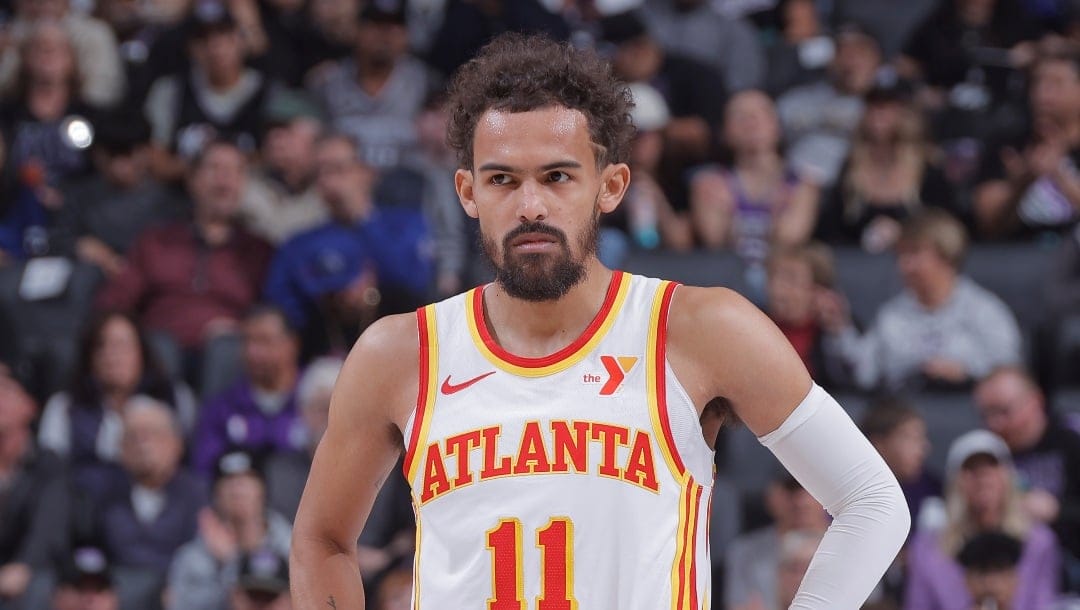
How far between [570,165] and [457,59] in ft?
22.3

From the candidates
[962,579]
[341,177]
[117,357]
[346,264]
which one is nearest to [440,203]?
[341,177]

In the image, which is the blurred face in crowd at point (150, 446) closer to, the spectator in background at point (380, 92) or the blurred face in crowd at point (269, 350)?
the blurred face in crowd at point (269, 350)

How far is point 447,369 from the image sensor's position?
3207mm

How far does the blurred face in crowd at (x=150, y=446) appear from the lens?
736cm

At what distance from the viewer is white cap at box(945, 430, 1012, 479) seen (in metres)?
6.73

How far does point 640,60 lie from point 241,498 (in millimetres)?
3675

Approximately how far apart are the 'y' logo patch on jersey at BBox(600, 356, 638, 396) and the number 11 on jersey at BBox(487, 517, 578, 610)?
26cm

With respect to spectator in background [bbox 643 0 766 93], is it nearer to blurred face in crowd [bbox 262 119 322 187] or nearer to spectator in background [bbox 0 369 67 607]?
blurred face in crowd [bbox 262 119 322 187]

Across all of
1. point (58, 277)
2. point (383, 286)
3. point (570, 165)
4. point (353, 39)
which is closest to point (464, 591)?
point (570, 165)

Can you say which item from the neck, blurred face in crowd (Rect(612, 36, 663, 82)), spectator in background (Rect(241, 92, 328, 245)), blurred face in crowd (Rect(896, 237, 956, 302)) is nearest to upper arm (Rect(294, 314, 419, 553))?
the neck

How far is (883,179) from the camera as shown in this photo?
861 cm

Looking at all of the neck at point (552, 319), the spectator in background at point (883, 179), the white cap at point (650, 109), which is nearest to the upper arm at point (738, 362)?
the neck at point (552, 319)

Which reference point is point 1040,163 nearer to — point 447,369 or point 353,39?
point 353,39

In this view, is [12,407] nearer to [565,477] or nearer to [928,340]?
[928,340]
